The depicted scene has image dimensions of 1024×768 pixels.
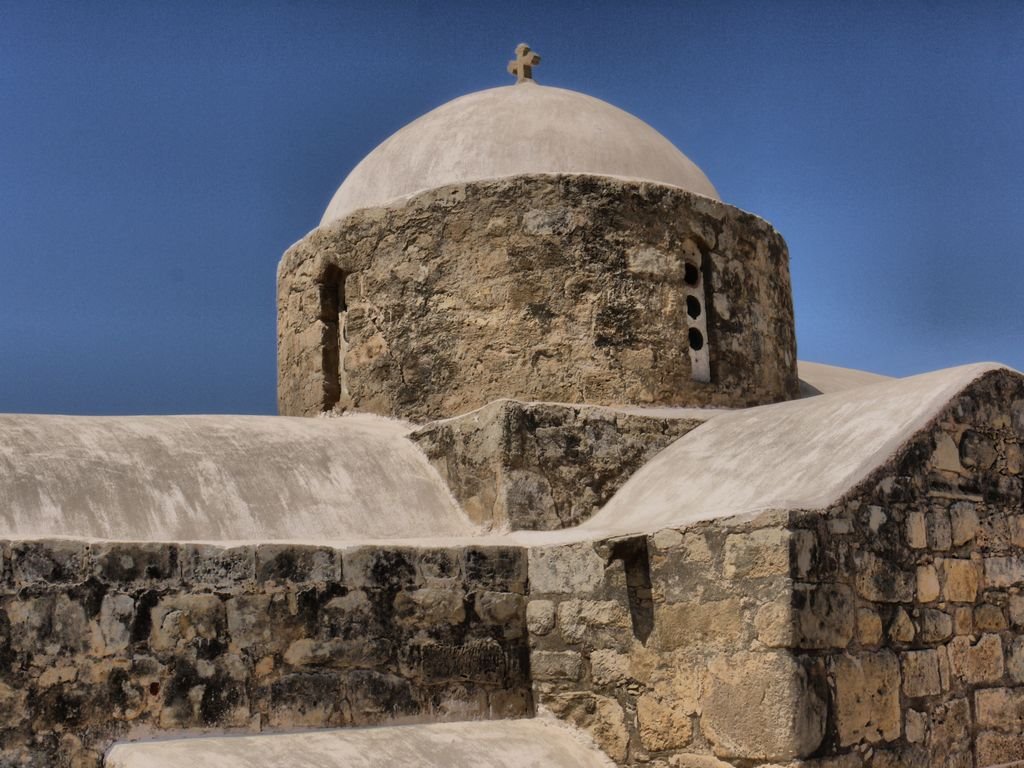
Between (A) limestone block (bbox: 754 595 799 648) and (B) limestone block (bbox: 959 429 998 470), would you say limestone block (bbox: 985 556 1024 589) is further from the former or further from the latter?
(A) limestone block (bbox: 754 595 799 648)

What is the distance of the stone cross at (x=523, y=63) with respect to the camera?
29.5ft

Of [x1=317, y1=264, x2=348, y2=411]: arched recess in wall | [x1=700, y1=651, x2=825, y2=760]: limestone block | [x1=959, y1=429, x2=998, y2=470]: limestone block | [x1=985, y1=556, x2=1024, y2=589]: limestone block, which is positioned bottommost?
[x1=700, y1=651, x2=825, y2=760]: limestone block

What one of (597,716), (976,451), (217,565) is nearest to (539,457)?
(597,716)

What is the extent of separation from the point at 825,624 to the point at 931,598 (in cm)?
70

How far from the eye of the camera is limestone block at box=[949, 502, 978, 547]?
5.80 m

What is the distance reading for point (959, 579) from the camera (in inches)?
228

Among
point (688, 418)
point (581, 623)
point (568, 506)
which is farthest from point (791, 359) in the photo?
point (581, 623)

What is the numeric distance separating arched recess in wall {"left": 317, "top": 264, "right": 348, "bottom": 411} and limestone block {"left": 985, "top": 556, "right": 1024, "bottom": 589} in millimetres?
3834

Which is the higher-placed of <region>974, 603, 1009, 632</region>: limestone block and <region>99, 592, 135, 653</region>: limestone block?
<region>99, 592, 135, 653</region>: limestone block

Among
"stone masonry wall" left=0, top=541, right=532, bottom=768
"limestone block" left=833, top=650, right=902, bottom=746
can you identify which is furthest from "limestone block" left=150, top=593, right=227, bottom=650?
"limestone block" left=833, top=650, right=902, bottom=746

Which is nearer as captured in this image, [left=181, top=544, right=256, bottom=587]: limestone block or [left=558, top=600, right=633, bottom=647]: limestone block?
[left=181, top=544, right=256, bottom=587]: limestone block

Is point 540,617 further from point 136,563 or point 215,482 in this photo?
point 136,563

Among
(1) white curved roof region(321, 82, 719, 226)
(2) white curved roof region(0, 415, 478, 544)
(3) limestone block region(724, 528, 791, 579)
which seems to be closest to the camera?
(3) limestone block region(724, 528, 791, 579)

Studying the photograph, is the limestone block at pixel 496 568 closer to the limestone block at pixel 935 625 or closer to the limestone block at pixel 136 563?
the limestone block at pixel 136 563
